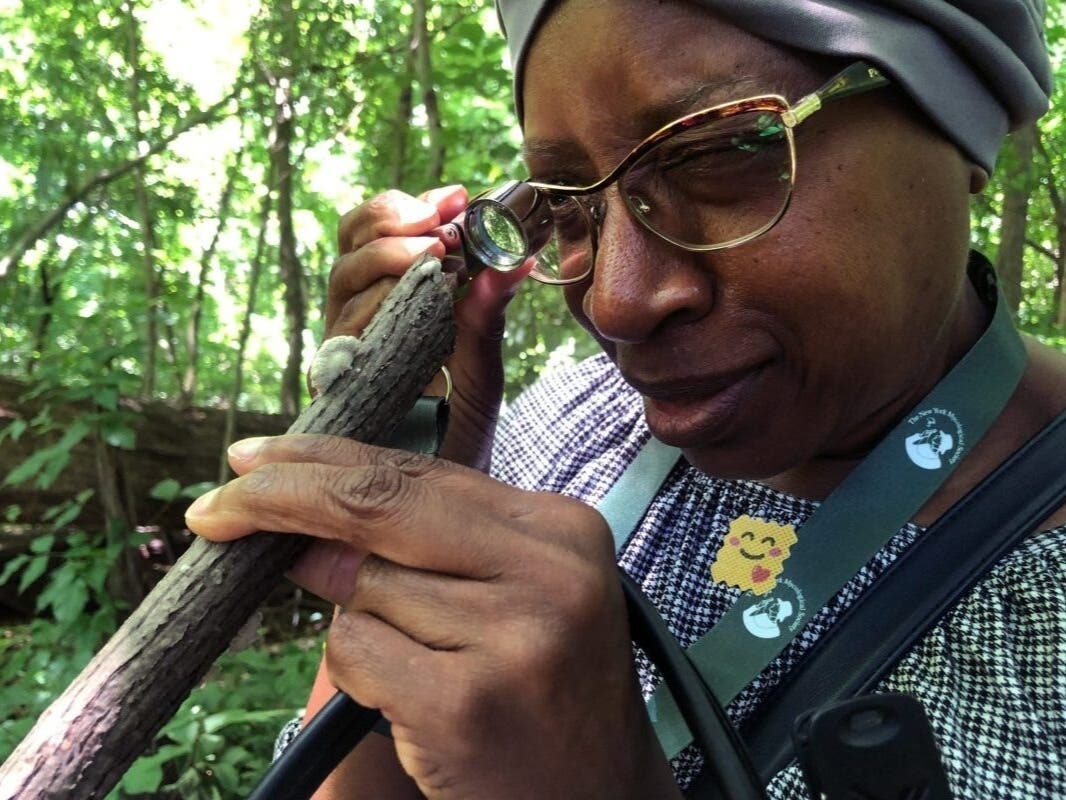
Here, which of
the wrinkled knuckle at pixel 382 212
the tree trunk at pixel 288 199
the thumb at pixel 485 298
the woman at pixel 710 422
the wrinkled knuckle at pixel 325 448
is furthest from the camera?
the tree trunk at pixel 288 199

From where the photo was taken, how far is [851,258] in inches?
39.4

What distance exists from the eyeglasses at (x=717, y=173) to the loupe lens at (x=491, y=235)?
187mm

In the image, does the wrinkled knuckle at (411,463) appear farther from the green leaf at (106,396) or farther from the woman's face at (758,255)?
the green leaf at (106,396)

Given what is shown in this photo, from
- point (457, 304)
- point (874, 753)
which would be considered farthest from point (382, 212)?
point (874, 753)

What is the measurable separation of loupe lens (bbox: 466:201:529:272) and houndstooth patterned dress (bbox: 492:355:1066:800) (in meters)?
0.43

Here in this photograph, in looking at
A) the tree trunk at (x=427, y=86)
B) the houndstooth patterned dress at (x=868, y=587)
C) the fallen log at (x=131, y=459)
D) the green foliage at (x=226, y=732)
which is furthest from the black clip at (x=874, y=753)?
the fallen log at (x=131, y=459)

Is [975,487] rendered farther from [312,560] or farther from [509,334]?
[509,334]

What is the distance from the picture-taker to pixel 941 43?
41.1 inches

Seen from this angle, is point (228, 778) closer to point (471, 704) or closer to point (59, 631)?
point (59, 631)

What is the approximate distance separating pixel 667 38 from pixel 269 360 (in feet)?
35.7

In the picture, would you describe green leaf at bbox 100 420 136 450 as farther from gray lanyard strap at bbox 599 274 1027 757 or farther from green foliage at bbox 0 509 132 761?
gray lanyard strap at bbox 599 274 1027 757

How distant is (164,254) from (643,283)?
23.8ft

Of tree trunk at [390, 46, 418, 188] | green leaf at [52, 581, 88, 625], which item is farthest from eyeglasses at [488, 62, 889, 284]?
tree trunk at [390, 46, 418, 188]

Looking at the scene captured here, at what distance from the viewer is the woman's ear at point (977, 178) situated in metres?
1.13
